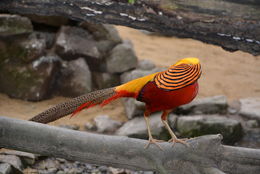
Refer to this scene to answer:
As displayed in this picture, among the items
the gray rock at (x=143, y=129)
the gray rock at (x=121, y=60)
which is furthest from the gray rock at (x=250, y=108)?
the gray rock at (x=121, y=60)

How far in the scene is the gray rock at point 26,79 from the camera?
619 cm

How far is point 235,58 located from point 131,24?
18.4ft

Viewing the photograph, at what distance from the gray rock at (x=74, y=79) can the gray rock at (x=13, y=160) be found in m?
1.88

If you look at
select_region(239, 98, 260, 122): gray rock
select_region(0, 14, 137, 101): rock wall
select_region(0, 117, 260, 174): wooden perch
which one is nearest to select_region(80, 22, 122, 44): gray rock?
select_region(0, 14, 137, 101): rock wall

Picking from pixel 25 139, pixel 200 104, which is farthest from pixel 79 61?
pixel 25 139

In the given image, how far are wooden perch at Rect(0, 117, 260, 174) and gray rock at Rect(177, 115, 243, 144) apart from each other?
2.38 meters

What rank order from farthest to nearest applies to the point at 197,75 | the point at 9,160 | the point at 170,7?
1. the point at 9,160
2. the point at 170,7
3. the point at 197,75

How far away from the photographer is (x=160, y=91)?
2887 mm

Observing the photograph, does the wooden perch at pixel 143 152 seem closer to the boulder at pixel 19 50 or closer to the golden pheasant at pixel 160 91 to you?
the golden pheasant at pixel 160 91

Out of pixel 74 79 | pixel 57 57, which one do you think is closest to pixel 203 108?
pixel 74 79

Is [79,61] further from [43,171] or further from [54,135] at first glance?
[54,135]

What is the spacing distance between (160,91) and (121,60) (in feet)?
13.1

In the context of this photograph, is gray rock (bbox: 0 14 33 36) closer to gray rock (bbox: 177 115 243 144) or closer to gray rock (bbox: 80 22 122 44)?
gray rock (bbox: 80 22 122 44)

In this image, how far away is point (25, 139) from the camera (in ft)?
10.2
